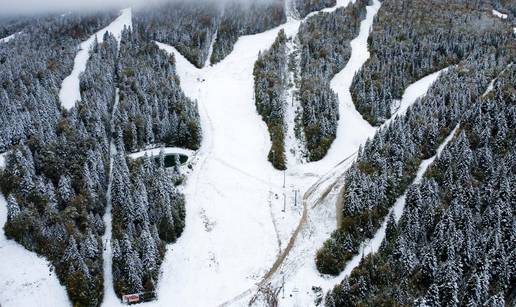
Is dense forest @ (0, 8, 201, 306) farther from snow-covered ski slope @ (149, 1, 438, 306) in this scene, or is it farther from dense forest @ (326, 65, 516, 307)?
dense forest @ (326, 65, 516, 307)

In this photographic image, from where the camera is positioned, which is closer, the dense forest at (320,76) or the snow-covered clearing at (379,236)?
the snow-covered clearing at (379,236)

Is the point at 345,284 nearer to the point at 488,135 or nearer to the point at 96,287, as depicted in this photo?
the point at 96,287

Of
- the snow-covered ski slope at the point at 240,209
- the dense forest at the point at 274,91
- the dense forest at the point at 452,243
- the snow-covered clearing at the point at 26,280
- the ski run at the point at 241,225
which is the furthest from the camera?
the dense forest at the point at 274,91

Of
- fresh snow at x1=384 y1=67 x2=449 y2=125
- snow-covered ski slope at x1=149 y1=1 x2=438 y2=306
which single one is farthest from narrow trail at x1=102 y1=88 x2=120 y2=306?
fresh snow at x1=384 y1=67 x2=449 y2=125

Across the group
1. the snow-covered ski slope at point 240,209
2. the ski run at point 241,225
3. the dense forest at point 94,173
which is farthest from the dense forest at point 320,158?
the snow-covered ski slope at point 240,209

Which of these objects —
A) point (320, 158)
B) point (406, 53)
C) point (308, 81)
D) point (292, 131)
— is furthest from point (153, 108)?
point (406, 53)

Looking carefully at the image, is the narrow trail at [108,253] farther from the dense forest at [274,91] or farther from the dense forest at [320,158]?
the dense forest at [274,91]

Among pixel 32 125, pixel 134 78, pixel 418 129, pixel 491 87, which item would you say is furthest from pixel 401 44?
pixel 32 125

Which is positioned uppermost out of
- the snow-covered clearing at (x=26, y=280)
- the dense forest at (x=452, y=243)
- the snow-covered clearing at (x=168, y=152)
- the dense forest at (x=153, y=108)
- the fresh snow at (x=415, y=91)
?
the dense forest at (x=452, y=243)

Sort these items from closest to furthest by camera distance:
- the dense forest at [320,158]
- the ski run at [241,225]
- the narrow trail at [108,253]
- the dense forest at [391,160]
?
the dense forest at [320,158]
the ski run at [241,225]
the narrow trail at [108,253]
the dense forest at [391,160]
